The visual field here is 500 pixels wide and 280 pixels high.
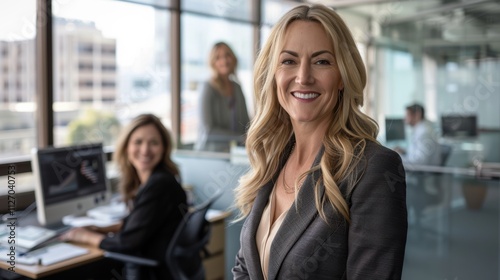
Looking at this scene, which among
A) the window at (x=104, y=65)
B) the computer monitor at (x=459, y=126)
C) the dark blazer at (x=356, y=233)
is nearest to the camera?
the dark blazer at (x=356, y=233)

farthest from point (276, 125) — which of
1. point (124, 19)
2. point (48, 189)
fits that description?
point (124, 19)

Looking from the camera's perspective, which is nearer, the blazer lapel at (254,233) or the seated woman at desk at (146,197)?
the blazer lapel at (254,233)

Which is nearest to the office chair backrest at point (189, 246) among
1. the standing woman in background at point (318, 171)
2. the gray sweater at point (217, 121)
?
the gray sweater at point (217, 121)

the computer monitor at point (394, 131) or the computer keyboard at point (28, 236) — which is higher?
the computer monitor at point (394, 131)

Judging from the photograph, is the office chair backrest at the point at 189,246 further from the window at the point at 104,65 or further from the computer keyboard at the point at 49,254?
the window at the point at 104,65

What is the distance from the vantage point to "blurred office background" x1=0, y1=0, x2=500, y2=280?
11.2ft

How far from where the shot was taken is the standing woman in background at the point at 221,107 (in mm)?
4215

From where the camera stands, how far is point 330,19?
1.20 meters

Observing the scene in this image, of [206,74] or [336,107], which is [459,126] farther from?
[336,107]

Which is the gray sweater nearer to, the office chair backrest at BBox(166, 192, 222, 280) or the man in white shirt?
the office chair backrest at BBox(166, 192, 222, 280)

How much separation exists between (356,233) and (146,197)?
1.95 meters

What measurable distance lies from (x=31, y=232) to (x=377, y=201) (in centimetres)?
242

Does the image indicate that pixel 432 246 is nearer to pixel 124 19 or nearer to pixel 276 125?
pixel 276 125

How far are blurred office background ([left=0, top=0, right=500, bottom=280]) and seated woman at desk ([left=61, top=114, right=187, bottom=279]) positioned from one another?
813mm
